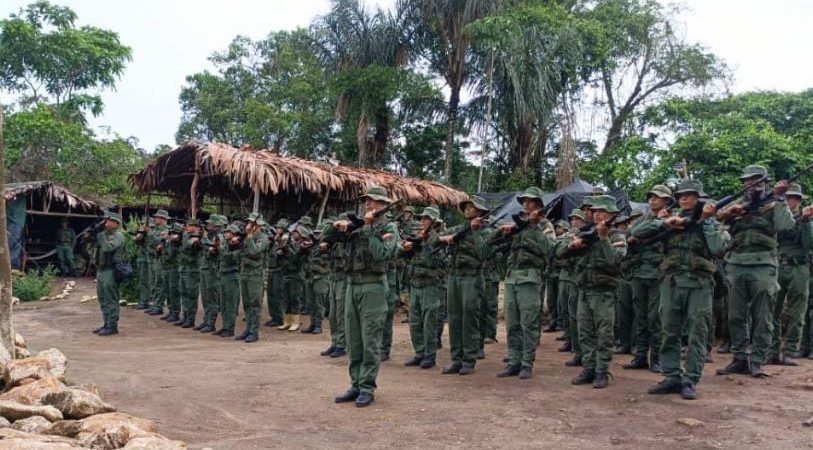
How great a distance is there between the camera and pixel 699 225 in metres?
6.40

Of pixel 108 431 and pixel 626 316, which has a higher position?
pixel 626 316

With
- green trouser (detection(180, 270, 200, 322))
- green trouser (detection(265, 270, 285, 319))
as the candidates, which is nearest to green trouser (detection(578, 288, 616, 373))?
green trouser (detection(265, 270, 285, 319))

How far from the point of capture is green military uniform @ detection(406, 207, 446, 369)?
27.0 feet

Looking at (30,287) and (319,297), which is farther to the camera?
(30,287)

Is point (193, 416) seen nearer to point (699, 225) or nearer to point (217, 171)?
point (699, 225)

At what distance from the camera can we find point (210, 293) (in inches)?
459

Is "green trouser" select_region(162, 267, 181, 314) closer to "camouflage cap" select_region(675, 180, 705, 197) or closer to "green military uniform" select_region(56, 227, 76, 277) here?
"camouflage cap" select_region(675, 180, 705, 197)

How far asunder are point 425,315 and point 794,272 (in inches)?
173

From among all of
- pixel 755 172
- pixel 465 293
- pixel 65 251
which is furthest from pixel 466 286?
pixel 65 251

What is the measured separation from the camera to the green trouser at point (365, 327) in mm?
6266

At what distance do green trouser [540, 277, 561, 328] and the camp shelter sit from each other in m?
13.9

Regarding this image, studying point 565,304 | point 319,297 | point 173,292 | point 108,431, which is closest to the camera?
point 108,431

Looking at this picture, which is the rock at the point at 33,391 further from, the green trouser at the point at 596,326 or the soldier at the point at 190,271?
the soldier at the point at 190,271

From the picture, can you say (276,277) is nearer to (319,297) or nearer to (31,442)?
(319,297)
